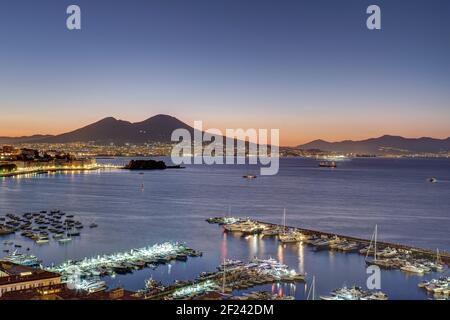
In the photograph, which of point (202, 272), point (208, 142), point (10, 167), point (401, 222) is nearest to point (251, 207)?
point (401, 222)

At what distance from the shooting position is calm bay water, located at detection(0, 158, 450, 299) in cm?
806

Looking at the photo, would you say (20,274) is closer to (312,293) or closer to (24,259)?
(24,259)

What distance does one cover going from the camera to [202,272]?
25.3ft

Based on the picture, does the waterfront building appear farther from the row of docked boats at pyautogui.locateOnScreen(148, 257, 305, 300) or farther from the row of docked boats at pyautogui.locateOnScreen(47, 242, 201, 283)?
the row of docked boats at pyautogui.locateOnScreen(148, 257, 305, 300)

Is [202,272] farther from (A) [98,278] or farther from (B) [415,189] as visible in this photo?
(B) [415,189]

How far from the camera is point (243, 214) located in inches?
584

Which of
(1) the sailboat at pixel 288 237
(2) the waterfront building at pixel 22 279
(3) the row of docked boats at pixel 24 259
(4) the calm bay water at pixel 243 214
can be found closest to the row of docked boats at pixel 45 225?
(4) the calm bay water at pixel 243 214

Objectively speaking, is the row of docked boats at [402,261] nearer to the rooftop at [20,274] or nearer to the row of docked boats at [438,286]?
the row of docked boats at [438,286]

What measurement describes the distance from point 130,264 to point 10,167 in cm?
2715

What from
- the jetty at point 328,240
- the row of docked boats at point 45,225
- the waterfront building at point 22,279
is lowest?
the jetty at point 328,240

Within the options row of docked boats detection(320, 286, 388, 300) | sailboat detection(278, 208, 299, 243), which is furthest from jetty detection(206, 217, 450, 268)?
row of docked boats detection(320, 286, 388, 300)

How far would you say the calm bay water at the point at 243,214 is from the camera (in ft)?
26.5

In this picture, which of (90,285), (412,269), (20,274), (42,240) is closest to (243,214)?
(42,240)
